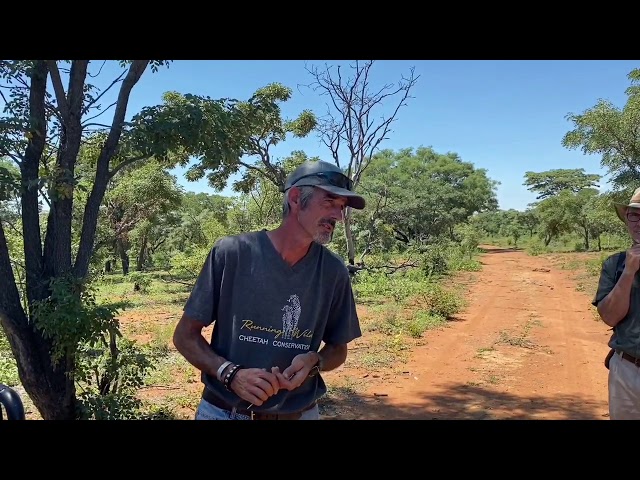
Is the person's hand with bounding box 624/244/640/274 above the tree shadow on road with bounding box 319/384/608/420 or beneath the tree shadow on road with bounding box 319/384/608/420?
above

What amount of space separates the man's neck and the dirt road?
391 centimetres

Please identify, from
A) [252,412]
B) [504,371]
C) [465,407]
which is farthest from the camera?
[504,371]

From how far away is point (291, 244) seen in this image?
1678 mm

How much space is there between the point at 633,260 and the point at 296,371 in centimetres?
147

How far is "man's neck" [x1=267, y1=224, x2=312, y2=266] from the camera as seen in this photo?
1675mm

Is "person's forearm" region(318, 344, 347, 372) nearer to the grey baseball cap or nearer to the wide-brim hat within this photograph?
the grey baseball cap

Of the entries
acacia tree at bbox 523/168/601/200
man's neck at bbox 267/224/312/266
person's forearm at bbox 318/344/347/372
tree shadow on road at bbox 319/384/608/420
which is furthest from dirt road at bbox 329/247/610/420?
acacia tree at bbox 523/168/601/200

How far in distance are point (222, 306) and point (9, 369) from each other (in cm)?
621

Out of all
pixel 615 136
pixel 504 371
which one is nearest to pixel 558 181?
pixel 615 136

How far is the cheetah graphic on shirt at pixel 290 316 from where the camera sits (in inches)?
63.6

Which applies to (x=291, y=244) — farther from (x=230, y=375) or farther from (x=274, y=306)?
(x=230, y=375)
